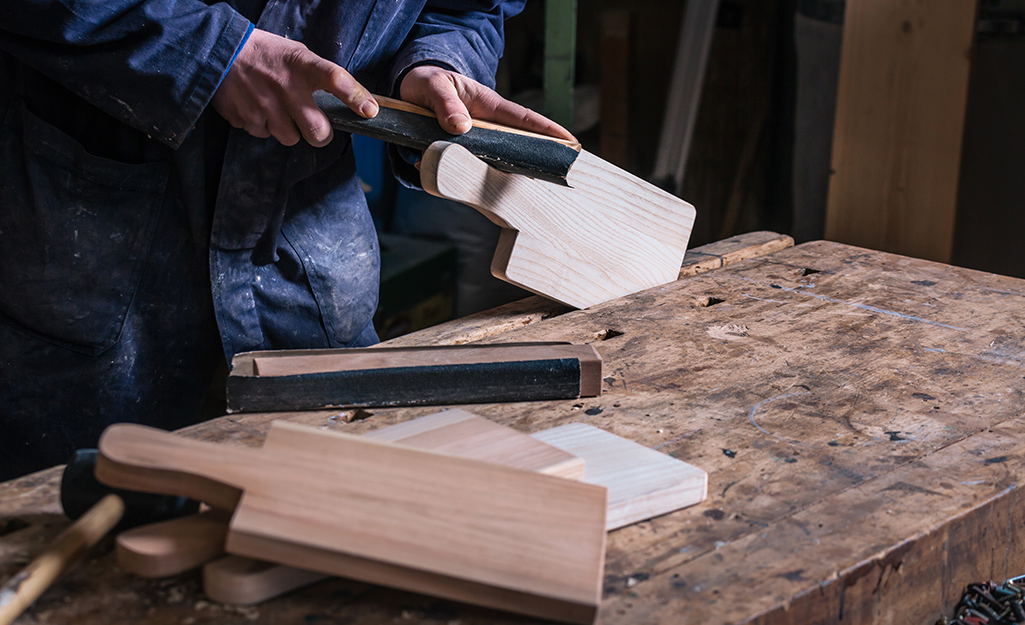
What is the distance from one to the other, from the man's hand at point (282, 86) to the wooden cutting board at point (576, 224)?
5.2 inches

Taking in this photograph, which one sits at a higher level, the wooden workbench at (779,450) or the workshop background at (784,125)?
the workshop background at (784,125)

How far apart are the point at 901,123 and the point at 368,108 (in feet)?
6.42

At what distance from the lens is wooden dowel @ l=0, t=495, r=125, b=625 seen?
0.58 m

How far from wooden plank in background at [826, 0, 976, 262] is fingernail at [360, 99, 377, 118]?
6.36 ft

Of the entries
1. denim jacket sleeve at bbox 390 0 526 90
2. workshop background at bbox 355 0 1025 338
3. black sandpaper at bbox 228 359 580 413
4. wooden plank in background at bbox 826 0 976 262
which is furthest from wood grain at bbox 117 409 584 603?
wooden plank in background at bbox 826 0 976 262

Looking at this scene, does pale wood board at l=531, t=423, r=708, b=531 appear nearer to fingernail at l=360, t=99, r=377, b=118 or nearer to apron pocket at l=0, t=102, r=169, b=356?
fingernail at l=360, t=99, r=377, b=118

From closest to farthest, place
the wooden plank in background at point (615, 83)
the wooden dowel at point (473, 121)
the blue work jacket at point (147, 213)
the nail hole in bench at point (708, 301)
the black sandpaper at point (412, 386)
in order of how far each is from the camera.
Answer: the black sandpaper at point (412, 386) < the blue work jacket at point (147, 213) < the wooden dowel at point (473, 121) < the nail hole in bench at point (708, 301) < the wooden plank in background at point (615, 83)

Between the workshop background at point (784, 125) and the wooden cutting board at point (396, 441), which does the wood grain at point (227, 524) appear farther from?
the workshop background at point (784, 125)

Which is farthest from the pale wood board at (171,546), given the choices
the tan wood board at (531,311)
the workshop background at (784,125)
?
the workshop background at (784,125)

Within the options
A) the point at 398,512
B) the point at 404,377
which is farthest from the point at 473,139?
the point at 398,512

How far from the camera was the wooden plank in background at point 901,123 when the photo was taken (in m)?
2.38

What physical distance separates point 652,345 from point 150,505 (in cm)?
67

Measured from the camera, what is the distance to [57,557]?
618mm

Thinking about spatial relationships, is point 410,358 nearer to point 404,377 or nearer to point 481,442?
point 404,377
